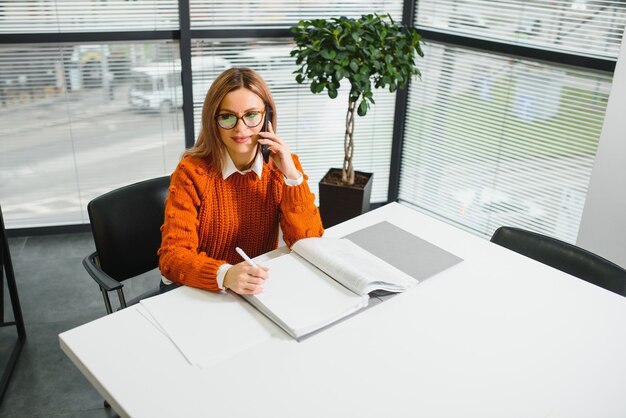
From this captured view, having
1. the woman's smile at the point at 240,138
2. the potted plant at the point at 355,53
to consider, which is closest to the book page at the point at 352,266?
the woman's smile at the point at 240,138

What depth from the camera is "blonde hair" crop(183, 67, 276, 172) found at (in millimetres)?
1908

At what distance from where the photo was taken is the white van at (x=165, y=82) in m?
3.57

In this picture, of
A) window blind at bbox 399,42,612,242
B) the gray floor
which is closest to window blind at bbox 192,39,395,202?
window blind at bbox 399,42,612,242

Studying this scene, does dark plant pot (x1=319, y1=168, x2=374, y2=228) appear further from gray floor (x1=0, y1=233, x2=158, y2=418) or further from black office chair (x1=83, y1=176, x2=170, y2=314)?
black office chair (x1=83, y1=176, x2=170, y2=314)

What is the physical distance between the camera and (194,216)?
196cm

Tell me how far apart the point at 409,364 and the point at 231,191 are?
83 cm

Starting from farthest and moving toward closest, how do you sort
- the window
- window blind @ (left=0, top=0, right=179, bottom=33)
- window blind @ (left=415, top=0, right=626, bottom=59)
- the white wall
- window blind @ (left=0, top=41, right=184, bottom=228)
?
window blind @ (left=0, top=41, right=184, bottom=228)
window blind @ (left=0, top=0, right=179, bottom=33)
the window
window blind @ (left=415, top=0, right=626, bottom=59)
the white wall

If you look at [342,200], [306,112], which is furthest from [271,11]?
[342,200]

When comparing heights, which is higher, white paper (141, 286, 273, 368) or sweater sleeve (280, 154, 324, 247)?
sweater sleeve (280, 154, 324, 247)

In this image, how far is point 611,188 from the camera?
2.82 m

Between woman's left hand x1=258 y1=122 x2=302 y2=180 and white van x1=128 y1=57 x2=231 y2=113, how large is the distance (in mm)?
1699

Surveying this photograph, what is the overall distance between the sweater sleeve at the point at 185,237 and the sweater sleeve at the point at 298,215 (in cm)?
28

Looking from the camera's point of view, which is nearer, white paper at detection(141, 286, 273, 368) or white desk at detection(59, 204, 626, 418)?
white desk at detection(59, 204, 626, 418)

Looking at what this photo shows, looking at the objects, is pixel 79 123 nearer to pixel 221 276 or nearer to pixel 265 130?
pixel 265 130
